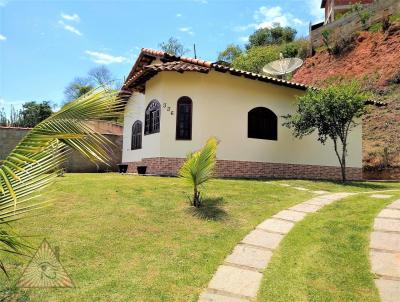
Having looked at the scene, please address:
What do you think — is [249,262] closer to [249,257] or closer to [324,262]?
[249,257]

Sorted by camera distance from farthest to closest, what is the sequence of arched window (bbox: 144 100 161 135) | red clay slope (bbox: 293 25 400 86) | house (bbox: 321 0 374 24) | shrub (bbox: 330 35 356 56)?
house (bbox: 321 0 374 24)
shrub (bbox: 330 35 356 56)
red clay slope (bbox: 293 25 400 86)
arched window (bbox: 144 100 161 135)

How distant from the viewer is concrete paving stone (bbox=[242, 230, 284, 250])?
557 centimetres

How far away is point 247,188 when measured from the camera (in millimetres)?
9656

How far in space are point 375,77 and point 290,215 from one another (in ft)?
64.5

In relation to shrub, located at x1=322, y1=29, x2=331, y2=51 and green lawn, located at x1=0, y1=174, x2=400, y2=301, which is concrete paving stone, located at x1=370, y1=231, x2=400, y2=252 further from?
shrub, located at x1=322, y1=29, x2=331, y2=51

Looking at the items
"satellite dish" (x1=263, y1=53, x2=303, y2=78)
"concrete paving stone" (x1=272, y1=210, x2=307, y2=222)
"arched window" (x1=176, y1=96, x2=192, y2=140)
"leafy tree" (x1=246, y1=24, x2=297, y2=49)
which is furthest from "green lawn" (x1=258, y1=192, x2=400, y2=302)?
"leafy tree" (x1=246, y1=24, x2=297, y2=49)

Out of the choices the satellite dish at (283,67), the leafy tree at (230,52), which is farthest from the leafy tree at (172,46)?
the satellite dish at (283,67)

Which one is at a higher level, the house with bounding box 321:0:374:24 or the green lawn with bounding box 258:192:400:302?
the house with bounding box 321:0:374:24

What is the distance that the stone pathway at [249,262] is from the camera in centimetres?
409

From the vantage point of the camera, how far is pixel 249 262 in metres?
4.95

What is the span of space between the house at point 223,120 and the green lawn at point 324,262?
692 centimetres

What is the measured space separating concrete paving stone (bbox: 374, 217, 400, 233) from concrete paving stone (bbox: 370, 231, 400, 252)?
226 mm

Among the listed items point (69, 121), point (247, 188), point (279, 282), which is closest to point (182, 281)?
point (279, 282)

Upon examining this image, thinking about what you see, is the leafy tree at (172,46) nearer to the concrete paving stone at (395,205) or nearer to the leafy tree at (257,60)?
the leafy tree at (257,60)
